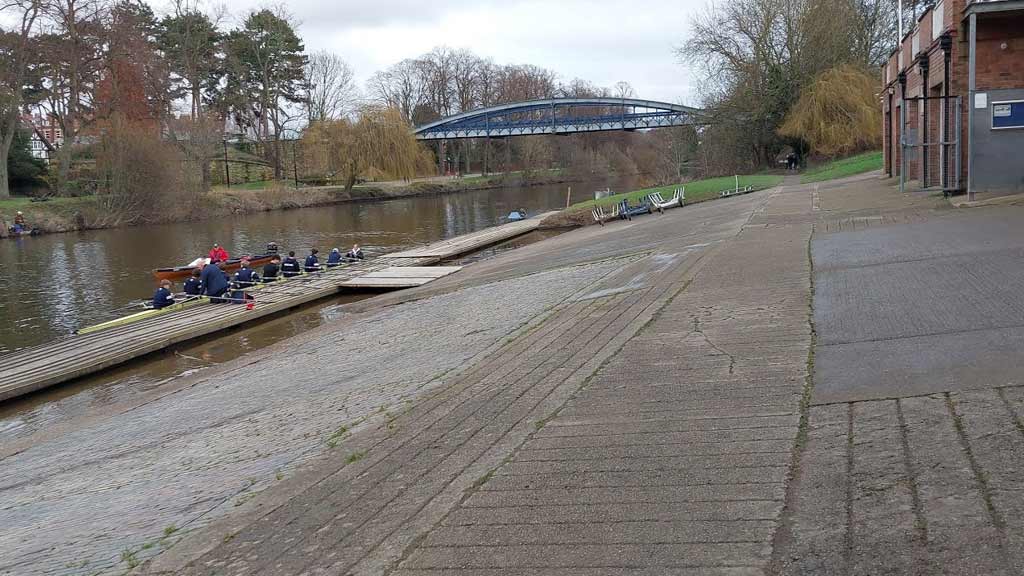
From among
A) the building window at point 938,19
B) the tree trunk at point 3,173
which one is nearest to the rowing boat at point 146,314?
the building window at point 938,19

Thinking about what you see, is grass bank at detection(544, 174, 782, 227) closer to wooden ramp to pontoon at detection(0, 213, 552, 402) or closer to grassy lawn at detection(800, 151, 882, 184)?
grassy lawn at detection(800, 151, 882, 184)

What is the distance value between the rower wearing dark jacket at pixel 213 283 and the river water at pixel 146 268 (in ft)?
6.33

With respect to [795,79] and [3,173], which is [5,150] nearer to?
[3,173]

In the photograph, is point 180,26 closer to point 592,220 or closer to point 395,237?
point 395,237

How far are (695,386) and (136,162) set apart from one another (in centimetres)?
5361

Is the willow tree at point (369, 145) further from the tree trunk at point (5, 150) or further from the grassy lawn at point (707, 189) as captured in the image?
the grassy lawn at point (707, 189)

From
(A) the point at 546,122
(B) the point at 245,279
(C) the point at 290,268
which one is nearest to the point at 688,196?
(C) the point at 290,268

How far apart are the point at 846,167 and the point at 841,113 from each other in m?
7.84

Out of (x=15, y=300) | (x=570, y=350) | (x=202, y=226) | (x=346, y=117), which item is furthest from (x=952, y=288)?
(x=346, y=117)

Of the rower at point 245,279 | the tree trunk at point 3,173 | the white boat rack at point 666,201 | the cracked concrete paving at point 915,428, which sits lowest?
the rower at point 245,279

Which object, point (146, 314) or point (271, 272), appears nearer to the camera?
point (146, 314)

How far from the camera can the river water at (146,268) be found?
44.4 ft

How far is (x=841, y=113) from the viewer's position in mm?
44031

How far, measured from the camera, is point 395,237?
132 feet
